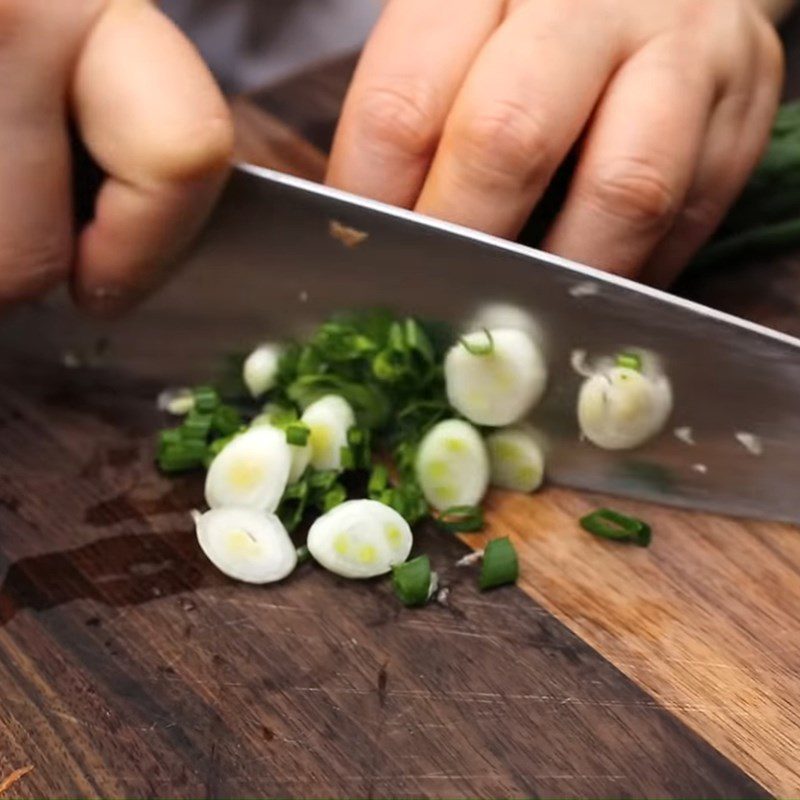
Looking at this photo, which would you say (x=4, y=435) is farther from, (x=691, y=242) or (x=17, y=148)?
(x=691, y=242)

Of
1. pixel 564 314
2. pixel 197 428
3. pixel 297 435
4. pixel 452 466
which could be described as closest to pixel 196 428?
pixel 197 428

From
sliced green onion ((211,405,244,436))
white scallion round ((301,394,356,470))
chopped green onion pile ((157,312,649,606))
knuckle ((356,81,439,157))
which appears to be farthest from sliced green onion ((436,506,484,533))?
knuckle ((356,81,439,157))

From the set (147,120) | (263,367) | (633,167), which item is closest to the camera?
(147,120)

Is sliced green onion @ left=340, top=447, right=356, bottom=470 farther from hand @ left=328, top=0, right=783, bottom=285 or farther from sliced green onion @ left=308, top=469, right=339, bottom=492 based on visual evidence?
hand @ left=328, top=0, right=783, bottom=285

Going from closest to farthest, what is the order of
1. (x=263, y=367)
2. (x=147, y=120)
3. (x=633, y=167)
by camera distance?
(x=147, y=120) < (x=633, y=167) < (x=263, y=367)

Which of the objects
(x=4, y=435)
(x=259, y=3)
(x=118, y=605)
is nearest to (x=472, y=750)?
(x=118, y=605)

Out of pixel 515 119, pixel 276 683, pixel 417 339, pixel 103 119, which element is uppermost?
pixel 515 119

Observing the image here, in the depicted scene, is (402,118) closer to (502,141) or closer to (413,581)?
(502,141)

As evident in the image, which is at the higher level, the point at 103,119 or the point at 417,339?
the point at 103,119
